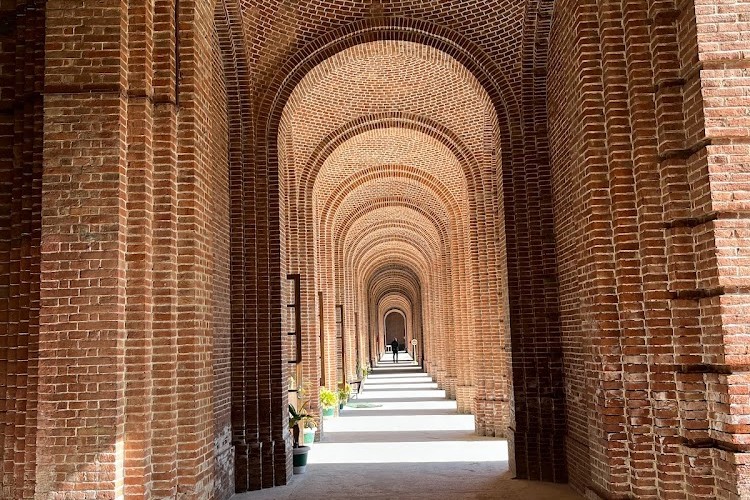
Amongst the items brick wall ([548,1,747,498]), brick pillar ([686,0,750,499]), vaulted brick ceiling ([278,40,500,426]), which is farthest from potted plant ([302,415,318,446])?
brick pillar ([686,0,750,499])

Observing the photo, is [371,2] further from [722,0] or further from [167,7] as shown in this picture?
[722,0]

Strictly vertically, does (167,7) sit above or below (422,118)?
below

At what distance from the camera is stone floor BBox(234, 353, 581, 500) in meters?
9.02

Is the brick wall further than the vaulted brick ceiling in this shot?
No

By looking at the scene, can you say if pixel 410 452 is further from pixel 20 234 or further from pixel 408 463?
pixel 20 234

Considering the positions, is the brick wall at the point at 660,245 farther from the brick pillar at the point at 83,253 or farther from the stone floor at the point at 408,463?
the brick pillar at the point at 83,253

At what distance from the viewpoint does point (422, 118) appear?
15.0 m

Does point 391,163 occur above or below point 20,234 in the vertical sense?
above

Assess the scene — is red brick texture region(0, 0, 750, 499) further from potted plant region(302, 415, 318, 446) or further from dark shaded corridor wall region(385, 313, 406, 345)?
dark shaded corridor wall region(385, 313, 406, 345)

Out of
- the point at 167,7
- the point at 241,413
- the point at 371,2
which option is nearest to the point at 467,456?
the point at 241,413

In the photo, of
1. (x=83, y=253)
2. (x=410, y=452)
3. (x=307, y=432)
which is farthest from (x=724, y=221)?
(x=307, y=432)

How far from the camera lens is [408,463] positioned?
11148 millimetres

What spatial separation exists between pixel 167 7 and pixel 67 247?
8.12 feet

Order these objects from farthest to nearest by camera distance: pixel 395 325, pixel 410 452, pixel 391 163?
pixel 395 325 < pixel 391 163 < pixel 410 452
